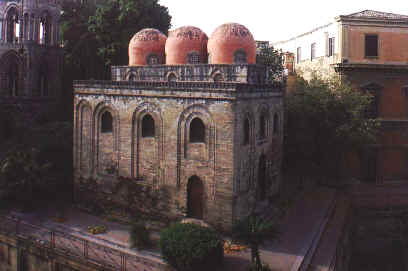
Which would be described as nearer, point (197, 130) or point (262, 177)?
point (197, 130)

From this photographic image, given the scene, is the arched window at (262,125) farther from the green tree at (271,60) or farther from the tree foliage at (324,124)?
the green tree at (271,60)

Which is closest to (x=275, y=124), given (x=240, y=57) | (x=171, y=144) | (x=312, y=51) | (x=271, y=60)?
(x=240, y=57)

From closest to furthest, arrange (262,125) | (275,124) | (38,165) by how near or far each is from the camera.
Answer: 1. (262,125)
2. (38,165)
3. (275,124)

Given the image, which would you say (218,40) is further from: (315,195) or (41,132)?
(41,132)

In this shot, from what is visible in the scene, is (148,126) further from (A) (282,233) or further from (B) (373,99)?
(B) (373,99)

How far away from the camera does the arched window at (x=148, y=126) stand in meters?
17.7

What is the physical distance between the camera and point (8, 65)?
1118 inches

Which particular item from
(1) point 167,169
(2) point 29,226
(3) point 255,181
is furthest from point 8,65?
(3) point 255,181

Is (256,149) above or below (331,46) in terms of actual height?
below

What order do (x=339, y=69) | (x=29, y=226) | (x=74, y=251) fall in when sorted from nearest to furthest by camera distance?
(x=74, y=251)
(x=29, y=226)
(x=339, y=69)

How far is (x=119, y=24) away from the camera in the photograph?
96.6ft

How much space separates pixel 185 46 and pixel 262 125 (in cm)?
564

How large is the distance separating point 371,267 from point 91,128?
51.8ft

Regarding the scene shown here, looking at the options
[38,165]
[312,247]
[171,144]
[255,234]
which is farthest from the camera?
[38,165]
